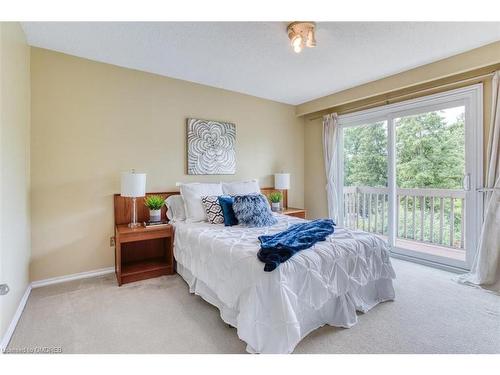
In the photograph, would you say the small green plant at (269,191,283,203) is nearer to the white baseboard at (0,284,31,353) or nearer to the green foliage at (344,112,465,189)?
the green foliage at (344,112,465,189)

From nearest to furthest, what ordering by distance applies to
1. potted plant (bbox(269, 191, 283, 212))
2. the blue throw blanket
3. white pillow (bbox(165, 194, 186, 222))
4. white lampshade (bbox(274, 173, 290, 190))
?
1. the blue throw blanket
2. white pillow (bbox(165, 194, 186, 222))
3. potted plant (bbox(269, 191, 283, 212))
4. white lampshade (bbox(274, 173, 290, 190))

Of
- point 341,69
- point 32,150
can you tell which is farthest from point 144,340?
point 341,69

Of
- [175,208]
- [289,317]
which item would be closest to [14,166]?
[175,208]

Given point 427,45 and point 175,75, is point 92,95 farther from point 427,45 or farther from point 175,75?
point 427,45

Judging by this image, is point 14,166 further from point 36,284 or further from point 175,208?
point 175,208

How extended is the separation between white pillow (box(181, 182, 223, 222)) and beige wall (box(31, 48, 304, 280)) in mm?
361

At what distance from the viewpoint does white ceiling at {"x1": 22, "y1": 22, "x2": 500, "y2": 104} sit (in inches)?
87.8

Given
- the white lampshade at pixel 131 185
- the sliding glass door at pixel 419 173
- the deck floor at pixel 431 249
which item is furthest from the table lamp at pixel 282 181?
→ the white lampshade at pixel 131 185

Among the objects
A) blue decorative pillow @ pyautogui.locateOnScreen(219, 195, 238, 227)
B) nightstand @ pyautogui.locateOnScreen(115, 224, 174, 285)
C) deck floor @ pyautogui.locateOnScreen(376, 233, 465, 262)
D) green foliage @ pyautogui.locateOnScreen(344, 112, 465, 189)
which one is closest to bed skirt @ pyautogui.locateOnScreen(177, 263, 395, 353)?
nightstand @ pyautogui.locateOnScreen(115, 224, 174, 285)

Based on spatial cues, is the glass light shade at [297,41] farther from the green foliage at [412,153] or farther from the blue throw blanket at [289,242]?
the green foliage at [412,153]

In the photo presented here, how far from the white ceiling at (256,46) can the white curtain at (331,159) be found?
93 cm

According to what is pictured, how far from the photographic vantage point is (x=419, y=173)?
135 inches

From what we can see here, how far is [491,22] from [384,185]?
6.87 feet
